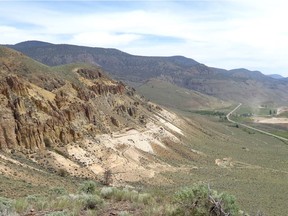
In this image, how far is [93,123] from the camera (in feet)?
186

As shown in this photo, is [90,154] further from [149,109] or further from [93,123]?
[149,109]

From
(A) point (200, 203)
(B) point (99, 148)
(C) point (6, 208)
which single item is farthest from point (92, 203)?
(B) point (99, 148)

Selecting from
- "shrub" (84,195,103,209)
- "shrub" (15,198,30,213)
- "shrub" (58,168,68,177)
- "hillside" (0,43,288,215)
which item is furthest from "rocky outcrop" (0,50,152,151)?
"shrub" (84,195,103,209)

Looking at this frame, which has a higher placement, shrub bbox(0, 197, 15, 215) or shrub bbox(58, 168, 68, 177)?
shrub bbox(0, 197, 15, 215)

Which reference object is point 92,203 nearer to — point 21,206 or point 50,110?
point 21,206

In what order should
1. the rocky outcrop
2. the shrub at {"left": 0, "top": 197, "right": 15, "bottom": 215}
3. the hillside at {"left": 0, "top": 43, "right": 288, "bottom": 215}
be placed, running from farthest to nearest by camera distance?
1. the rocky outcrop
2. the hillside at {"left": 0, "top": 43, "right": 288, "bottom": 215}
3. the shrub at {"left": 0, "top": 197, "right": 15, "bottom": 215}

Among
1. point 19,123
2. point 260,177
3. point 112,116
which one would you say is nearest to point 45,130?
point 19,123

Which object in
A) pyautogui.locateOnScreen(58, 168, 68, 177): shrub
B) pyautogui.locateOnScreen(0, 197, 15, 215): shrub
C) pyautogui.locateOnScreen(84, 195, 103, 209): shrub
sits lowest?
pyautogui.locateOnScreen(58, 168, 68, 177): shrub

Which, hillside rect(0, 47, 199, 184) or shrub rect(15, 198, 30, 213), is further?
hillside rect(0, 47, 199, 184)

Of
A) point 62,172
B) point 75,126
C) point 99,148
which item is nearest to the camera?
point 62,172

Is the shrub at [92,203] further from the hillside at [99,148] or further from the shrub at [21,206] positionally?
the hillside at [99,148]

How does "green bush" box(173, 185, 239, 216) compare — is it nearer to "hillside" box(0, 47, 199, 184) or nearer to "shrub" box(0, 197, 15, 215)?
"shrub" box(0, 197, 15, 215)

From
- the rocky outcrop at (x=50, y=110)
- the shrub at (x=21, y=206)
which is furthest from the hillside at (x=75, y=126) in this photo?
the shrub at (x=21, y=206)

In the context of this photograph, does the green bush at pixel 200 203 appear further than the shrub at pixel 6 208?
Yes
